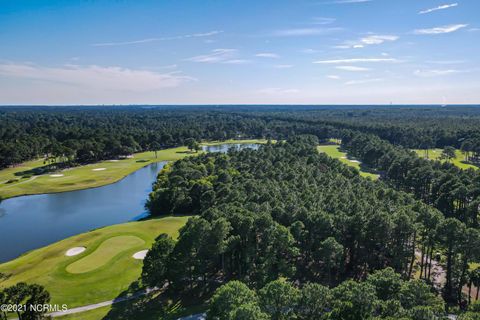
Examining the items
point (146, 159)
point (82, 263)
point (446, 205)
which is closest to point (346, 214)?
point (446, 205)

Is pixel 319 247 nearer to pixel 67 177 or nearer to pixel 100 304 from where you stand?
pixel 100 304

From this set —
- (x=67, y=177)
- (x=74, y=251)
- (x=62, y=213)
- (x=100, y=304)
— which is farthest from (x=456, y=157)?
(x=67, y=177)

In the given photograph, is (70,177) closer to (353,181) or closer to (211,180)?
(211,180)

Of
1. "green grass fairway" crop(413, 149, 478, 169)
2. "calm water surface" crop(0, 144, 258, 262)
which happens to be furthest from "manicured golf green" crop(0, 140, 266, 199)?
"green grass fairway" crop(413, 149, 478, 169)

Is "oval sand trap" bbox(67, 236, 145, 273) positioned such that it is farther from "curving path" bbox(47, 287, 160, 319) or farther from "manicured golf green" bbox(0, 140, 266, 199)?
"manicured golf green" bbox(0, 140, 266, 199)

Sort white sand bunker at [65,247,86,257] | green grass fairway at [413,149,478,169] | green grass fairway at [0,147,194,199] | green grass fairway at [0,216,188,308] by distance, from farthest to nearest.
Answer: green grass fairway at [413,149,478,169] < green grass fairway at [0,147,194,199] < white sand bunker at [65,247,86,257] < green grass fairway at [0,216,188,308]

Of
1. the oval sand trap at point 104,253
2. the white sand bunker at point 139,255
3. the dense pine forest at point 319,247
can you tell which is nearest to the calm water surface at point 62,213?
the dense pine forest at point 319,247
